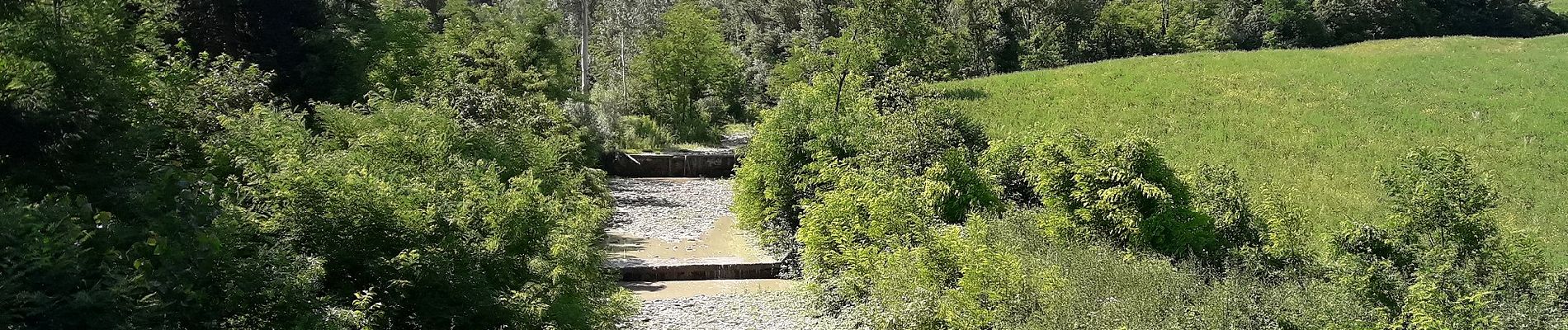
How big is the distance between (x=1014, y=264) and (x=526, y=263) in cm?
548

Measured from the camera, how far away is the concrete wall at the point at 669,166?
35781 mm

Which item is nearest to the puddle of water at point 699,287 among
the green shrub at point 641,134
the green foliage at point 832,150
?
the green foliage at point 832,150

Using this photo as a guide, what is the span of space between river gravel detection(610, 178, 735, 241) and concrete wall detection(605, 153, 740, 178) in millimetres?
595

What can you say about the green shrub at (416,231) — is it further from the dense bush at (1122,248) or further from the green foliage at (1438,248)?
the green foliage at (1438,248)

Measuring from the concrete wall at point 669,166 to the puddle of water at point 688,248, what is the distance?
12.0 meters

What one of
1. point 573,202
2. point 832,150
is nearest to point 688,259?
point 832,150

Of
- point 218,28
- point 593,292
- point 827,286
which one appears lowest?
point 827,286

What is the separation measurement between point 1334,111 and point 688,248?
677 inches

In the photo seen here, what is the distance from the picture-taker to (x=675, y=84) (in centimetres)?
4150

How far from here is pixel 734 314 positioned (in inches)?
648

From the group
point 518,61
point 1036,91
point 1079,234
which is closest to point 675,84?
point 518,61

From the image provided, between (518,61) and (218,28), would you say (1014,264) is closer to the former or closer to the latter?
(218,28)

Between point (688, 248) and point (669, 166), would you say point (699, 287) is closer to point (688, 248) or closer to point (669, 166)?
point (688, 248)

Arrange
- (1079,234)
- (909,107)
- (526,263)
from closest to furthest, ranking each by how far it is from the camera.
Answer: (526,263) < (1079,234) < (909,107)
